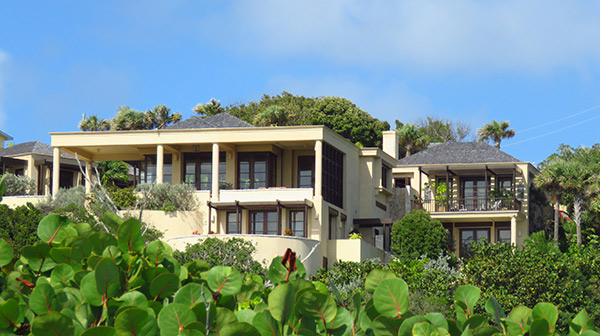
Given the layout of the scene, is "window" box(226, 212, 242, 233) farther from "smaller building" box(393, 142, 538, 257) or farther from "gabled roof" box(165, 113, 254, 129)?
"smaller building" box(393, 142, 538, 257)

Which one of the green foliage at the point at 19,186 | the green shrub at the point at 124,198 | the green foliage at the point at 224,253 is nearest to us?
the green foliage at the point at 224,253

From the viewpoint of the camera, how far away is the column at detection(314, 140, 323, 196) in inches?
1545

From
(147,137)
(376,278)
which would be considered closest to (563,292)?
(147,137)

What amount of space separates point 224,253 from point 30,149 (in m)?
24.2

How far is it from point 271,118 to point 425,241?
18952mm

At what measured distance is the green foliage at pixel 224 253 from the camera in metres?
35.1

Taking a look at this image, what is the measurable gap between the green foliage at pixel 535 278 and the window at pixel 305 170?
9.87 meters

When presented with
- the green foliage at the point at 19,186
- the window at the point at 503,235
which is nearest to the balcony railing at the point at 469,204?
the window at the point at 503,235

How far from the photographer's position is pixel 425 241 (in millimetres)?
41344

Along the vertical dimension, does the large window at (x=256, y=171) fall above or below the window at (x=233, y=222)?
above

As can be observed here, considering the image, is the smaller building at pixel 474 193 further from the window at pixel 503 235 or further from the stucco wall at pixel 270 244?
the stucco wall at pixel 270 244

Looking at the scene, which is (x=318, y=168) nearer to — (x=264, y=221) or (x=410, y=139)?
(x=264, y=221)

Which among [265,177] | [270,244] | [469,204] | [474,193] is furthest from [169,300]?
[474,193]

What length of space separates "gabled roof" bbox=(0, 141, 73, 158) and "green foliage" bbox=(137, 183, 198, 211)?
55.1 feet
